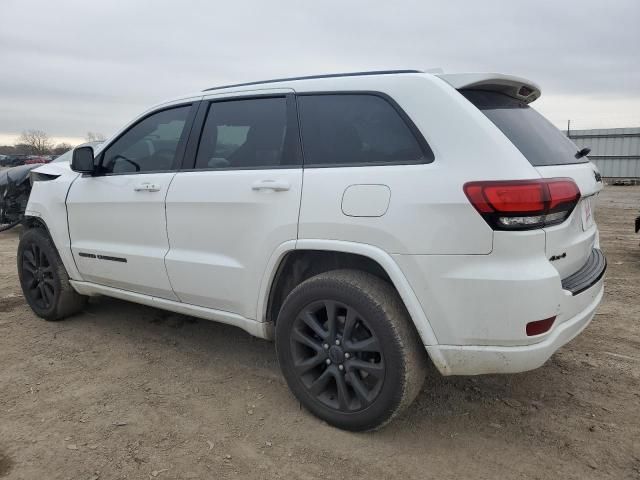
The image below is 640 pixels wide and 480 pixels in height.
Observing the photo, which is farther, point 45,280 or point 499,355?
point 45,280

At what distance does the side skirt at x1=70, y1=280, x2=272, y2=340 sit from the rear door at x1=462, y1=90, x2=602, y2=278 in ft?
5.40

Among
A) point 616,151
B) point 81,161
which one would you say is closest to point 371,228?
point 81,161

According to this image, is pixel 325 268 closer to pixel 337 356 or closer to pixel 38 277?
pixel 337 356

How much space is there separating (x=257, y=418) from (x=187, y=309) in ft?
2.97

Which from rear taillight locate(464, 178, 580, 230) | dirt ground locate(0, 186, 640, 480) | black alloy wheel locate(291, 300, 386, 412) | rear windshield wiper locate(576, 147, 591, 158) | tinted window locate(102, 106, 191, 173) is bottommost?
dirt ground locate(0, 186, 640, 480)

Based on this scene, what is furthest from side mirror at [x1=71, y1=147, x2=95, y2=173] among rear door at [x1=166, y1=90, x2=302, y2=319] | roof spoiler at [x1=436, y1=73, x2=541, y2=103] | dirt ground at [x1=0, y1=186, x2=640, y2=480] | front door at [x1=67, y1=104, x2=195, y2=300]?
roof spoiler at [x1=436, y1=73, x2=541, y2=103]

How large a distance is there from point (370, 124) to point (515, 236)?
36.9 inches

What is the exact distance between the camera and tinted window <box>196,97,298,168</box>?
3.00 metres

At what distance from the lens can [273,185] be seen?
2816 millimetres

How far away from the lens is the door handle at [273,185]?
2.79 metres

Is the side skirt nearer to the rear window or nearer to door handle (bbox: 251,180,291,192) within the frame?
door handle (bbox: 251,180,291,192)

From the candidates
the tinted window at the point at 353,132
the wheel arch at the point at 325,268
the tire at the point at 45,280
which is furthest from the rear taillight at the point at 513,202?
the tire at the point at 45,280

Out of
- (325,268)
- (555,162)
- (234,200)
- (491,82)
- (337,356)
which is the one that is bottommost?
(337,356)

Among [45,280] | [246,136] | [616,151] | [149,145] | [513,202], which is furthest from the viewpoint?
[616,151]
